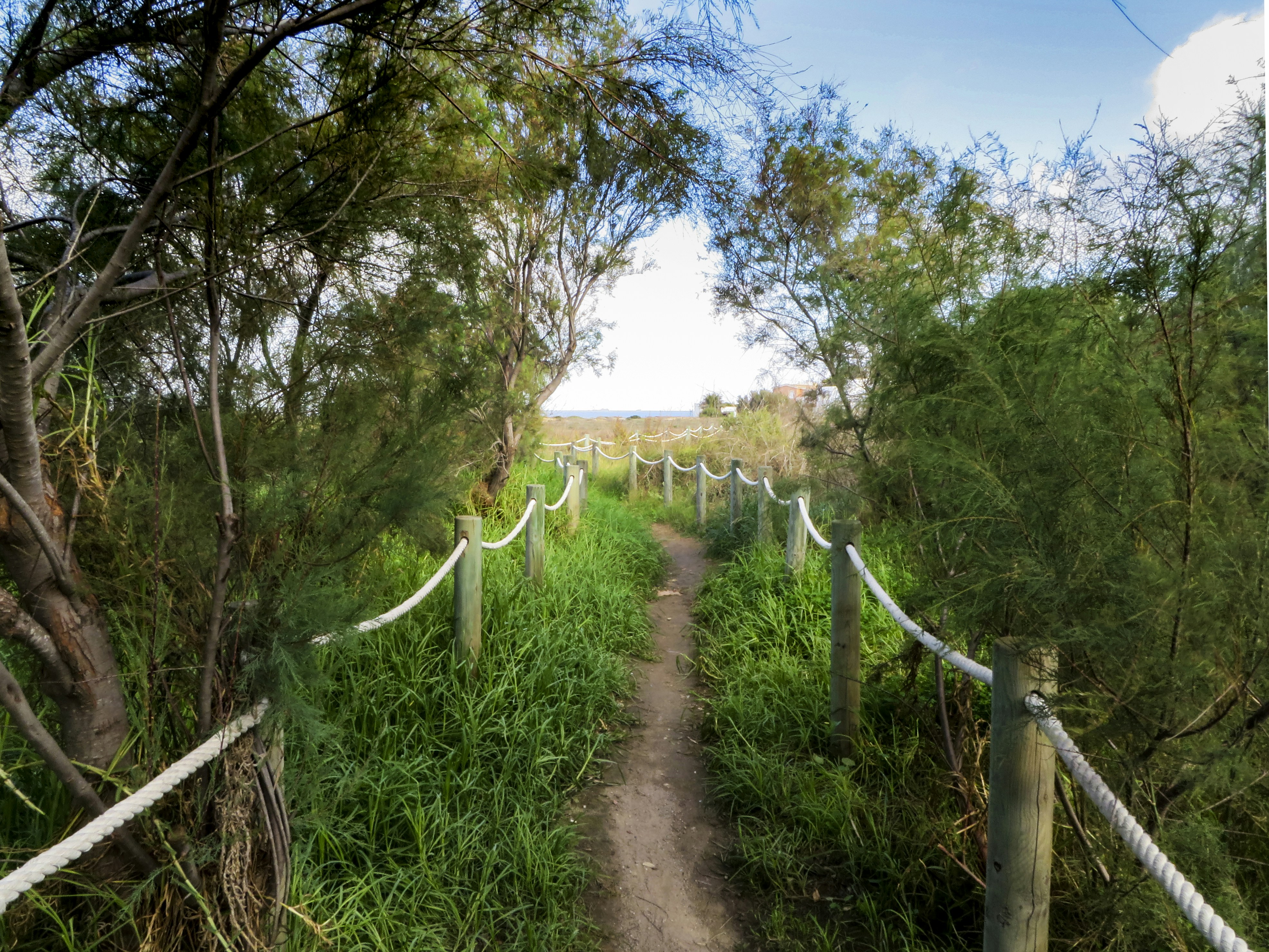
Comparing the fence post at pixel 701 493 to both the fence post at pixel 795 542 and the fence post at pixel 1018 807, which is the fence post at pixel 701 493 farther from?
the fence post at pixel 1018 807

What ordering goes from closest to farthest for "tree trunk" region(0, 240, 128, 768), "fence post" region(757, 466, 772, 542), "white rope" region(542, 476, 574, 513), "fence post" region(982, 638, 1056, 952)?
"tree trunk" region(0, 240, 128, 768), "fence post" region(982, 638, 1056, 952), "white rope" region(542, 476, 574, 513), "fence post" region(757, 466, 772, 542)

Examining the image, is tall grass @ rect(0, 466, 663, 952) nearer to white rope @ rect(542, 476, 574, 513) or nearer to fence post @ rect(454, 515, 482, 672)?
fence post @ rect(454, 515, 482, 672)

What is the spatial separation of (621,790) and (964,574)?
2071 millimetres

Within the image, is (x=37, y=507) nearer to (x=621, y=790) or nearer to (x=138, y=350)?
(x=138, y=350)

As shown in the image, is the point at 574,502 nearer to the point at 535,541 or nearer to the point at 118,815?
the point at 535,541

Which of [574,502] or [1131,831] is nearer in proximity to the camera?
[1131,831]

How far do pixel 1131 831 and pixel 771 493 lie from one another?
464 centimetres

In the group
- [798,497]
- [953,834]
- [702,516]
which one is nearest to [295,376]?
[953,834]

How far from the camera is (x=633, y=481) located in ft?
39.5

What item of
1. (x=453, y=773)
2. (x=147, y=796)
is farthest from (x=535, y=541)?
(x=147, y=796)

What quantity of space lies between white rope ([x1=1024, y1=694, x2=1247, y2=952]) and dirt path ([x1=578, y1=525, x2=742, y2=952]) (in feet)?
4.80

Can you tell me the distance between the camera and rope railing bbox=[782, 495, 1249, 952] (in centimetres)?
108

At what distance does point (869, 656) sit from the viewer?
12.6 ft

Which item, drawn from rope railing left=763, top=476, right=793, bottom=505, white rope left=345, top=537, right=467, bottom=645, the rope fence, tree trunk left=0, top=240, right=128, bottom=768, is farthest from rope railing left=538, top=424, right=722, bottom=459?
tree trunk left=0, top=240, right=128, bottom=768
